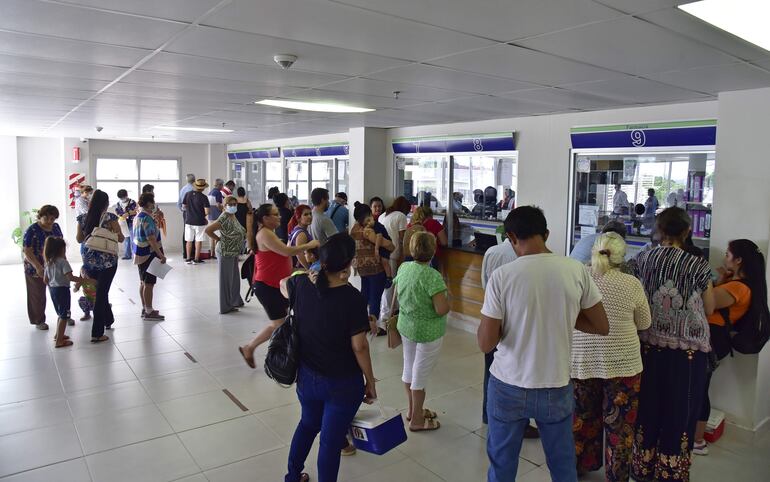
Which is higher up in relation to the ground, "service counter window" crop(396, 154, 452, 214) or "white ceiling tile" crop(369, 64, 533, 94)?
"white ceiling tile" crop(369, 64, 533, 94)

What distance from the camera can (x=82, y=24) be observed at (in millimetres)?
2836

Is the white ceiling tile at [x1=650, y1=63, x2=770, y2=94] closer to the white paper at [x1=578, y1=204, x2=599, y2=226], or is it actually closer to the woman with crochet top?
the woman with crochet top

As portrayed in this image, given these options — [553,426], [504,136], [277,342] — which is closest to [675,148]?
[504,136]

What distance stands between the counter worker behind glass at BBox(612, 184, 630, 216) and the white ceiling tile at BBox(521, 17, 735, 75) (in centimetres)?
303

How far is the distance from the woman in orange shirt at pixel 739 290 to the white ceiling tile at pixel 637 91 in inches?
55.4

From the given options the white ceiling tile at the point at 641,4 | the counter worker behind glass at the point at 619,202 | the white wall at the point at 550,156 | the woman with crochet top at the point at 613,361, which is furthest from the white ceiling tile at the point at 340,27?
the counter worker behind glass at the point at 619,202

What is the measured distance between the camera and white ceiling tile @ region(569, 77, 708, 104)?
4.33 m

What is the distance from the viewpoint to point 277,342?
9.41 feet

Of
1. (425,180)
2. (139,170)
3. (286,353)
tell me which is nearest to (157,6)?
(286,353)

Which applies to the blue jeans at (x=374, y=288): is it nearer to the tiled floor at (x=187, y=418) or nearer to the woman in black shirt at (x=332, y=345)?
the tiled floor at (x=187, y=418)

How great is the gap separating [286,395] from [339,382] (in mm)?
2130

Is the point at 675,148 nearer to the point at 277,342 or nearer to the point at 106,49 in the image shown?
the point at 277,342

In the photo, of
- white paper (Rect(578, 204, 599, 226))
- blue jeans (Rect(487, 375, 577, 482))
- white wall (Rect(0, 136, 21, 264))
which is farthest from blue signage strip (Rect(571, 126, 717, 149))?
white wall (Rect(0, 136, 21, 264))

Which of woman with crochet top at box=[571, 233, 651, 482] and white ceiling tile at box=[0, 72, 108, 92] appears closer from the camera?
woman with crochet top at box=[571, 233, 651, 482]
